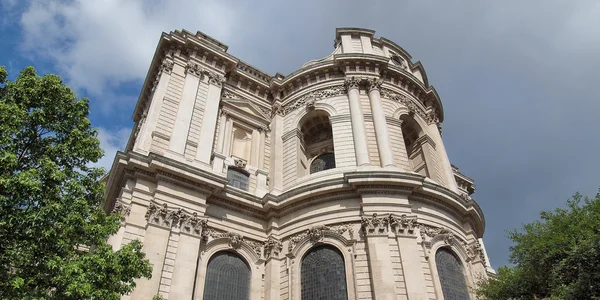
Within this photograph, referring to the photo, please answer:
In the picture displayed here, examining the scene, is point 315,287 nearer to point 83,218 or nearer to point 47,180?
point 83,218

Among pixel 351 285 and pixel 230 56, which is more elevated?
pixel 230 56

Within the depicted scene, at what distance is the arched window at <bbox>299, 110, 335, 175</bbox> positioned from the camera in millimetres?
23828

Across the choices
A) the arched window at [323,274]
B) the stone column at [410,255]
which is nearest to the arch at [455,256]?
the stone column at [410,255]

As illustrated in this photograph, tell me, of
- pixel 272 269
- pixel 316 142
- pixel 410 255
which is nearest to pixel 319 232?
pixel 272 269

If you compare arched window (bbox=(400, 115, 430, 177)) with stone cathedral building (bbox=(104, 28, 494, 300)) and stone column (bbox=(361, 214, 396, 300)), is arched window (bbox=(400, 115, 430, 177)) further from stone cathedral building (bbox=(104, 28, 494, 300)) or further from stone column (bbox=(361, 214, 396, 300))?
stone column (bbox=(361, 214, 396, 300))

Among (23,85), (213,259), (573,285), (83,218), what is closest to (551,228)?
(573,285)

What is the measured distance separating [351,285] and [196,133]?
10608mm

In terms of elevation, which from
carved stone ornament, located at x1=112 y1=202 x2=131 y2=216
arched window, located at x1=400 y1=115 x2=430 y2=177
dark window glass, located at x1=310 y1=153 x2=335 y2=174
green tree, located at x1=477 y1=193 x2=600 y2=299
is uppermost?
arched window, located at x1=400 y1=115 x2=430 y2=177

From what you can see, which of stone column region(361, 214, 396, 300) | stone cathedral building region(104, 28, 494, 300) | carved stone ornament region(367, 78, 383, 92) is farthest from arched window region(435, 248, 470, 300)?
carved stone ornament region(367, 78, 383, 92)

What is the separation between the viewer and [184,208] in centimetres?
1753

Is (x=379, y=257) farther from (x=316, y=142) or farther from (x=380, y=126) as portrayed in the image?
(x=316, y=142)

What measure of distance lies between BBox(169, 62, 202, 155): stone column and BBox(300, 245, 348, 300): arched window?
7833 mm

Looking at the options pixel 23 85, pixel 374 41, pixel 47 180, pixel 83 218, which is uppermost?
pixel 374 41

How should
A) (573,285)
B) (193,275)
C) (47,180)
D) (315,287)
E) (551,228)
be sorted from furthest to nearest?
(315,287), (193,275), (551,228), (573,285), (47,180)
